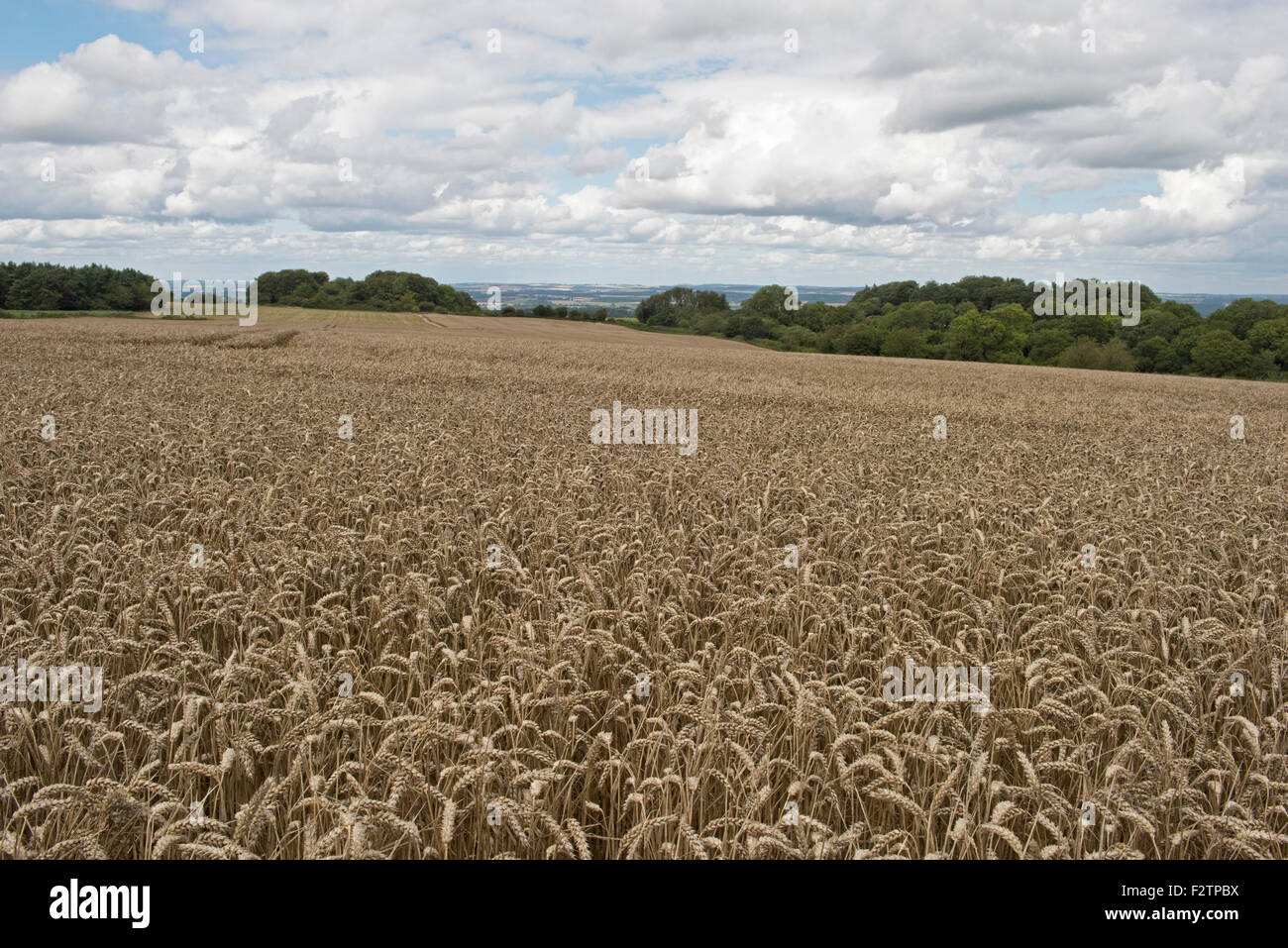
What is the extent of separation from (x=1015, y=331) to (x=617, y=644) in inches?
3799

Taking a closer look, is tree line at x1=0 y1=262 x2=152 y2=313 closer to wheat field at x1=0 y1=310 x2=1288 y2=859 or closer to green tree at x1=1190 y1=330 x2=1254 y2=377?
wheat field at x1=0 y1=310 x2=1288 y2=859

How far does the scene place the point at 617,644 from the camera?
13.3 feet

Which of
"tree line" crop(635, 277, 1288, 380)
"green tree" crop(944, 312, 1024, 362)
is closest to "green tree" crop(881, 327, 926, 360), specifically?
"tree line" crop(635, 277, 1288, 380)

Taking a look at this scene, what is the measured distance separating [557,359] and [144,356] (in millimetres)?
16080

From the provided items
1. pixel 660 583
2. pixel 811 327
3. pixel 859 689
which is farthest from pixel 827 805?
pixel 811 327

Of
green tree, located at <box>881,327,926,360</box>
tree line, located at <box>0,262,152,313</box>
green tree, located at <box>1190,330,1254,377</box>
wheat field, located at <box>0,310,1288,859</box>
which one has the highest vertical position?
tree line, located at <box>0,262,152,313</box>

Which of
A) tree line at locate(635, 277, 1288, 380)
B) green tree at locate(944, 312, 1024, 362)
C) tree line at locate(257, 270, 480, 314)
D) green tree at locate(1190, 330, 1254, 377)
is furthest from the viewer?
tree line at locate(257, 270, 480, 314)

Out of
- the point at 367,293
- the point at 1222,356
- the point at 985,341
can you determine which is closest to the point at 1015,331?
the point at 985,341

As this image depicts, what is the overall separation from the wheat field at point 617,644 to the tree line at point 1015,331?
212 feet

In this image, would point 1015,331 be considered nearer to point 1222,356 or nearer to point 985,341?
point 985,341

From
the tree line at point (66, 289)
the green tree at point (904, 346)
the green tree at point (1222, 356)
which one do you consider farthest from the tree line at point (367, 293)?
the green tree at point (1222, 356)

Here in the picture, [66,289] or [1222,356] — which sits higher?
[66,289]

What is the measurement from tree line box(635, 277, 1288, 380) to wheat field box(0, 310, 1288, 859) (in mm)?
64554

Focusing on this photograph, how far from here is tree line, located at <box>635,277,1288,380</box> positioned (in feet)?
251
